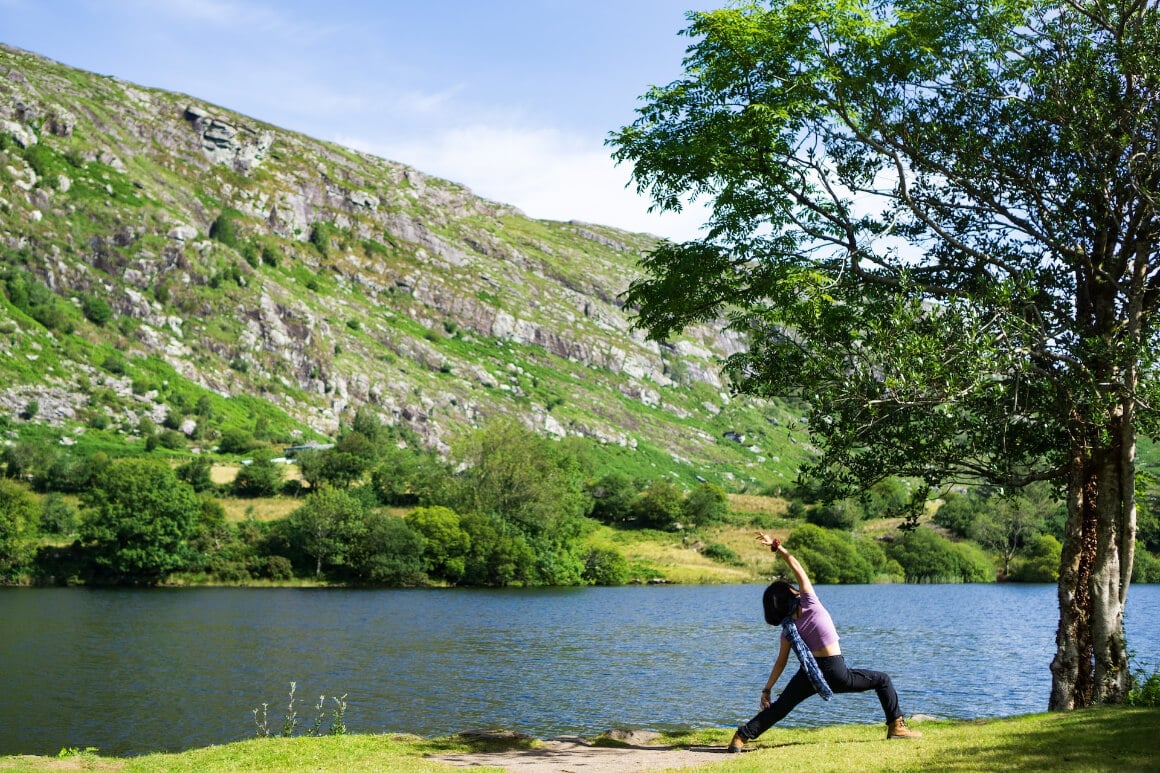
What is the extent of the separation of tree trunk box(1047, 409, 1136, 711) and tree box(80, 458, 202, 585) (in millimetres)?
92921

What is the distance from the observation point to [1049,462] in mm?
21109

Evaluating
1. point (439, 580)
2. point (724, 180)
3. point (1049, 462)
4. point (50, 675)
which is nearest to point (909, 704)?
point (1049, 462)

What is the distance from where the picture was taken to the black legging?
45.1 feet

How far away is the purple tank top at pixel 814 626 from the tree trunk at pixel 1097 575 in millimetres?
7057

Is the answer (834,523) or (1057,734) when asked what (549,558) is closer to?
→ (834,523)

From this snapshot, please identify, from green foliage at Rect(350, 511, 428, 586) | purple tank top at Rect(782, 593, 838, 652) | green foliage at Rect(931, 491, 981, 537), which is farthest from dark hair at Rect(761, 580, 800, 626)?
green foliage at Rect(931, 491, 981, 537)

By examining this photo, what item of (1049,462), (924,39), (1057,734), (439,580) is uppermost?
(924,39)

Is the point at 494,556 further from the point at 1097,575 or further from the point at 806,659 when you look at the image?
the point at 806,659

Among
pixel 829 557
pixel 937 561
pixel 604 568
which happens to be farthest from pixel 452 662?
pixel 937 561

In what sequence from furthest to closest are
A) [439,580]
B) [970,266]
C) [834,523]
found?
1. [834,523]
2. [439,580]
3. [970,266]

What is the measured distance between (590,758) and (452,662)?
30.5m

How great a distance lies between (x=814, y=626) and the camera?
13828mm

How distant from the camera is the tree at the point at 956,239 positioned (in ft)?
56.6

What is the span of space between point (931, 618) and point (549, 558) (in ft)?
170
